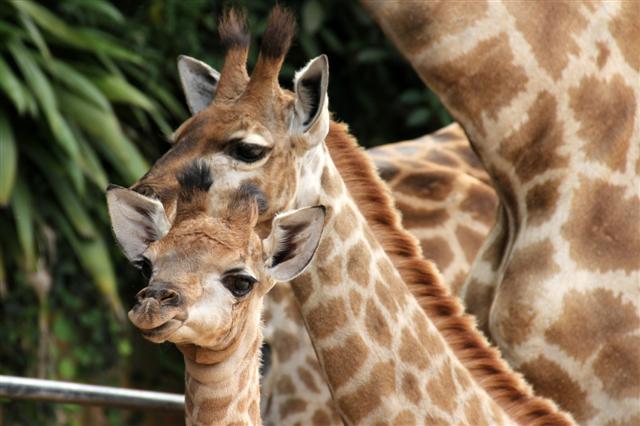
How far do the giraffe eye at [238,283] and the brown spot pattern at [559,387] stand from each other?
1570 millimetres

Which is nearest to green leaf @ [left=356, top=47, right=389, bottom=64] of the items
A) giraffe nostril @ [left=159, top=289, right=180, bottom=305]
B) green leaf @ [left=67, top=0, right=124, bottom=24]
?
green leaf @ [left=67, top=0, right=124, bottom=24]

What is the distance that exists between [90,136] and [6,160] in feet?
2.75

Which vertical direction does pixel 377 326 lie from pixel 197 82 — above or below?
below

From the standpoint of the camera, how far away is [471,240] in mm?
6742

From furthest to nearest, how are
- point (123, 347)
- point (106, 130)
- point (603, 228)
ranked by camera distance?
point (123, 347), point (106, 130), point (603, 228)

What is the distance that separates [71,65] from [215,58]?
1463 mm

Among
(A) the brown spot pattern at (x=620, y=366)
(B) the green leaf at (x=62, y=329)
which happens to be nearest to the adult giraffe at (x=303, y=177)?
(A) the brown spot pattern at (x=620, y=366)

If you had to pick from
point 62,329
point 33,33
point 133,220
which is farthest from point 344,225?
point 62,329

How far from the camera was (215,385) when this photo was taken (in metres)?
3.85

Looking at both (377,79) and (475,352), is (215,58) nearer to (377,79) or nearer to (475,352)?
(377,79)

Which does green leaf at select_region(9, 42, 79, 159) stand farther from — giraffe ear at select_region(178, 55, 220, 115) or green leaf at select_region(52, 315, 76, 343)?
giraffe ear at select_region(178, 55, 220, 115)

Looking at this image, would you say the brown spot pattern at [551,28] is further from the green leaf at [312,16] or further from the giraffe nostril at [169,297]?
the green leaf at [312,16]

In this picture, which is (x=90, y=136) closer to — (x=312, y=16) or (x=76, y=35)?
(x=76, y=35)

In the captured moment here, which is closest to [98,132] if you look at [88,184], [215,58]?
[88,184]
